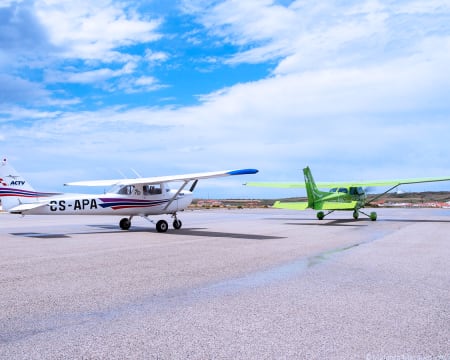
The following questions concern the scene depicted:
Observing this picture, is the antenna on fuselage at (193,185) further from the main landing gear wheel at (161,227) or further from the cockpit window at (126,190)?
the cockpit window at (126,190)

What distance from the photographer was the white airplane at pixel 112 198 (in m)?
16.9

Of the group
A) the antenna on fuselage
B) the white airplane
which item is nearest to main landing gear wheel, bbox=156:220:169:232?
the white airplane

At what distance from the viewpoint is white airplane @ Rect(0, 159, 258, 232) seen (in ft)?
55.6

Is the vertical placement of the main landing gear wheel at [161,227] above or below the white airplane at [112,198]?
below

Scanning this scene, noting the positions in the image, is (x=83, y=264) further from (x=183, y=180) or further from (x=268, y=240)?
(x=183, y=180)

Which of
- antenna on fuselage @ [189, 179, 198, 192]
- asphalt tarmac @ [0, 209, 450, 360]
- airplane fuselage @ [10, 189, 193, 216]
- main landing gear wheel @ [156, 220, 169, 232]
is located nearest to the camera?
asphalt tarmac @ [0, 209, 450, 360]

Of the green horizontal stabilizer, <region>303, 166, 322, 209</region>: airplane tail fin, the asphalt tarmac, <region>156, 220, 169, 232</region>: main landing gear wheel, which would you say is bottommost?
the asphalt tarmac

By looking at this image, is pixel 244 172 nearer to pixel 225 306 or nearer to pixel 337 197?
pixel 225 306

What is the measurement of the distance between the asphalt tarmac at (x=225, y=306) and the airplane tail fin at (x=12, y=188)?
22.2 feet

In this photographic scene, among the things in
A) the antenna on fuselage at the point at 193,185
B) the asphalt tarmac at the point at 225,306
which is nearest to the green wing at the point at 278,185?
the antenna on fuselage at the point at 193,185

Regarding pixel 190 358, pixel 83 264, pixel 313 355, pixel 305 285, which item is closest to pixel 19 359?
pixel 190 358

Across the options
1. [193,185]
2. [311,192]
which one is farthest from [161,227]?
[311,192]

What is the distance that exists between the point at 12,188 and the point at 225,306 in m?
14.0

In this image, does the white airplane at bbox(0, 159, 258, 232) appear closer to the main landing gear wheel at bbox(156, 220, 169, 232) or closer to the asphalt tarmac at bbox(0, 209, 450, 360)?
the main landing gear wheel at bbox(156, 220, 169, 232)
